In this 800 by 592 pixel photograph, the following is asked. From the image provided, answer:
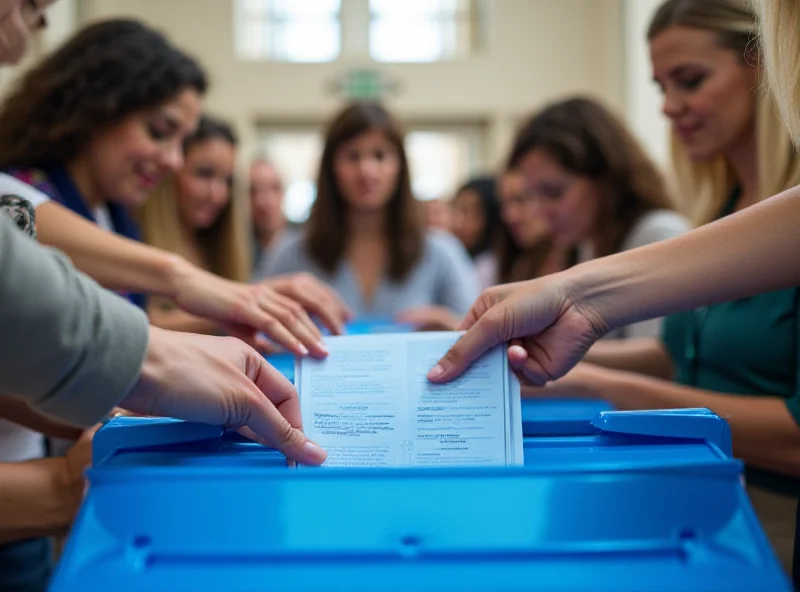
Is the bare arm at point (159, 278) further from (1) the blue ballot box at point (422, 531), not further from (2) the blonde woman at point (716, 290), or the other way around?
(1) the blue ballot box at point (422, 531)

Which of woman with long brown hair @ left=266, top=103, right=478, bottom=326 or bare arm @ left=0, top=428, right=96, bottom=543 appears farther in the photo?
woman with long brown hair @ left=266, top=103, right=478, bottom=326

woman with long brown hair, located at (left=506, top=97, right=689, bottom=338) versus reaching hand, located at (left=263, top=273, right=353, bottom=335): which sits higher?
woman with long brown hair, located at (left=506, top=97, right=689, bottom=338)

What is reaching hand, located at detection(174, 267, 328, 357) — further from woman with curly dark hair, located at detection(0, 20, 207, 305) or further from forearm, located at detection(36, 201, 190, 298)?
woman with curly dark hair, located at detection(0, 20, 207, 305)

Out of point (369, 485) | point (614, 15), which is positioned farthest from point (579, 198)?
point (614, 15)

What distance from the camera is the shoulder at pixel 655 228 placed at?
1765 mm

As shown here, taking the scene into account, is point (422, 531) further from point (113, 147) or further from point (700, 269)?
point (113, 147)

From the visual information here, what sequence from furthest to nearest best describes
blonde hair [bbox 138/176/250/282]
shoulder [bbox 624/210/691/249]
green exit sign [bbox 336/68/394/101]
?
green exit sign [bbox 336/68/394/101], blonde hair [bbox 138/176/250/282], shoulder [bbox 624/210/691/249]

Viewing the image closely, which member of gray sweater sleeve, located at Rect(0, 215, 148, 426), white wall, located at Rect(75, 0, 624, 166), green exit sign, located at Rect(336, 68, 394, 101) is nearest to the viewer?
gray sweater sleeve, located at Rect(0, 215, 148, 426)

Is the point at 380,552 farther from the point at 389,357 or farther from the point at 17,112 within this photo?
the point at 17,112

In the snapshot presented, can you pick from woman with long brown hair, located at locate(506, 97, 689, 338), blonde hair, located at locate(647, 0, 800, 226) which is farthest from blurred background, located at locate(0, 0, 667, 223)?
blonde hair, located at locate(647, 0, 800, 226)

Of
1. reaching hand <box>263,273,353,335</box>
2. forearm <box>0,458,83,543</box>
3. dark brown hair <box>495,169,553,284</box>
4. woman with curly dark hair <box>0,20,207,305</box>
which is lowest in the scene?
dark brown hair <box>495,169,553,284</box>

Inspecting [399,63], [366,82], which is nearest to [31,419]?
[366,82]

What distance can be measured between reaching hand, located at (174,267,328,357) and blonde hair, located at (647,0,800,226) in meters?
0.79

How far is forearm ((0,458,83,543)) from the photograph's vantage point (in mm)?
861
